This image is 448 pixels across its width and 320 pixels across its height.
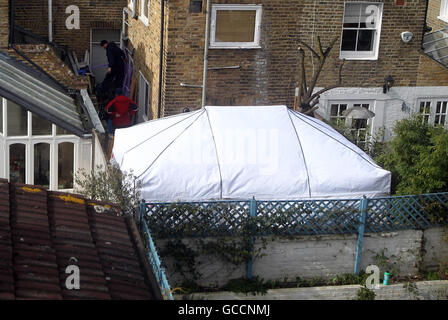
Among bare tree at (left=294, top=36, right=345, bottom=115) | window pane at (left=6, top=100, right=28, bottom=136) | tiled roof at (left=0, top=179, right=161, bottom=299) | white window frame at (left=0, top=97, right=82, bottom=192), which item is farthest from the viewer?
bare tree at (left=294, top=36, right=345, bottom=115)

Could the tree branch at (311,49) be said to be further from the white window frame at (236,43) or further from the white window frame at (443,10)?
the white window frame at (443,10)

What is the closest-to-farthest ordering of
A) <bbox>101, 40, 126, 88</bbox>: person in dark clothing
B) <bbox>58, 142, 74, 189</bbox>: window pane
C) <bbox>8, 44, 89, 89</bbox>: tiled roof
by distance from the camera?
<bbox>58, 142, 74, 189</bbox>: window pane, <bbox>8, 44, 89, 89</bbox>: tiled roof, <bbox>101, 40, 126, 88</bbox>: person in dark clothing

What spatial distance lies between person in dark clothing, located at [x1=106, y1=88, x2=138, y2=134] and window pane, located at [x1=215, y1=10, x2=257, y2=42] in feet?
10.1

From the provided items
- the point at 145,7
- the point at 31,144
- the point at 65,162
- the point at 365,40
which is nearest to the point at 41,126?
the point at 31,144

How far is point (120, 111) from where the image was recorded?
16688 millimetres

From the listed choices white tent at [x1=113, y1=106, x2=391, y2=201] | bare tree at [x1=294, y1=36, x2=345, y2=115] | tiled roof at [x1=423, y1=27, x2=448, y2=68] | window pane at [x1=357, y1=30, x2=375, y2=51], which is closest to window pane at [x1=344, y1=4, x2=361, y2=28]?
window pane at [x1=357, y1=30, x2=375, y2=51]

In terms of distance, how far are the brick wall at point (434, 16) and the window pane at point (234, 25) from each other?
900 cm

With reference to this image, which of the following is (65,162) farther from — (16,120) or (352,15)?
(352,15)

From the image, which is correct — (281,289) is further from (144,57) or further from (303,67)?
(144,57)

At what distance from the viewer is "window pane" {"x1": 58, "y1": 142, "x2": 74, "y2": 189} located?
44.1 feet

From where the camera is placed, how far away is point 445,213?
1176cm

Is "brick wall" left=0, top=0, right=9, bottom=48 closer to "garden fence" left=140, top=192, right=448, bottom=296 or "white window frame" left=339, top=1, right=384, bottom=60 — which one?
"garden fence" left=140, top=192, right=448, bottom=296

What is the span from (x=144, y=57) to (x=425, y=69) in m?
6.84

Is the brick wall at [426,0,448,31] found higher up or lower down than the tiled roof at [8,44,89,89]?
higher up
